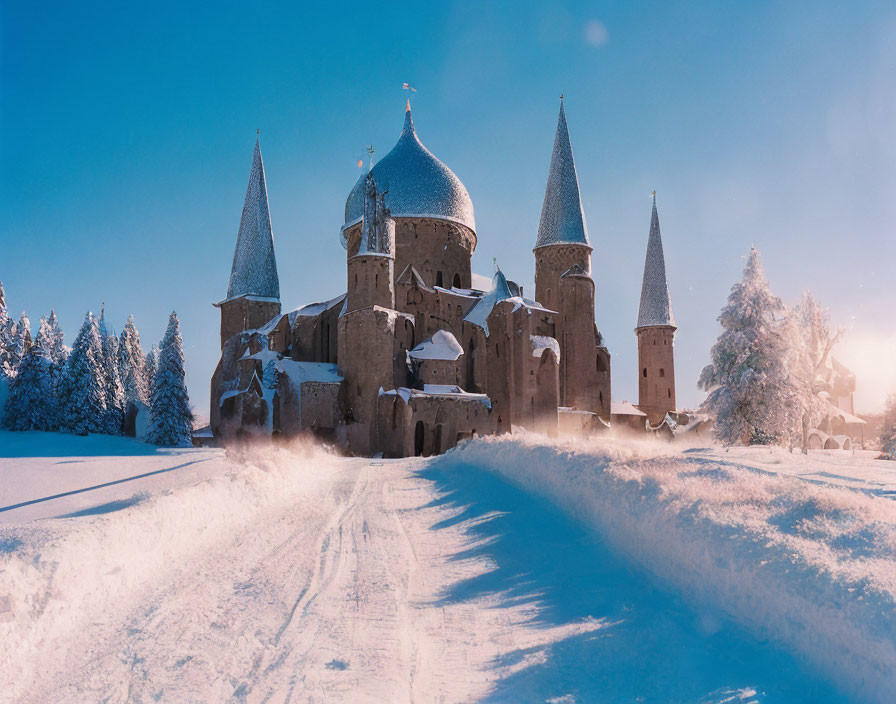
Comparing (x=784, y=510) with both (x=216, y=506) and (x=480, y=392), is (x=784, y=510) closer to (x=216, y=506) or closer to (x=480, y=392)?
(x=216, y=506)

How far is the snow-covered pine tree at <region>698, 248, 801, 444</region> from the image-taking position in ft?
81.1

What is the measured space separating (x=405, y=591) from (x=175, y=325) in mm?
36727

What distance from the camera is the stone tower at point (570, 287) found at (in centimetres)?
4517

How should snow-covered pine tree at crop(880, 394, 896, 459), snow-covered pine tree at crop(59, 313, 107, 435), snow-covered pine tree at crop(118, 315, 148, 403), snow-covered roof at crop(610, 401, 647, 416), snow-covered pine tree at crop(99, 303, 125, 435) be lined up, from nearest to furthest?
snow-covered pine tree at crop(880, 394, 896, 459) → snow-covered pine tree at crop(59, 313, 107, 435) → snow-covered pine tree at crop(99, 303, 125, 435) → snow-covered roof at crop(610, 401, 647, 416) → snow-covered pine tree at crop(118, 315, 148, 403)

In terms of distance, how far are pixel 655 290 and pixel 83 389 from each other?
4255 cm

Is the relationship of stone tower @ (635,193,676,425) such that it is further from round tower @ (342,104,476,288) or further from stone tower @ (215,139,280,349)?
stone tower @ (215,139,280,349)

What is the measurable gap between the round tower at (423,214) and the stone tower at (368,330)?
5.83m

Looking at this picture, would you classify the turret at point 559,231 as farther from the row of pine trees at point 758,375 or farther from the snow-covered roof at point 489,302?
the row of pine trees at point 758,375

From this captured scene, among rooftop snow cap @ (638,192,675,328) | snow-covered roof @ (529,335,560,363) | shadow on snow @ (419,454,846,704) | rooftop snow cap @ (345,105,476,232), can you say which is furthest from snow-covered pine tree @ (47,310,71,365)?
rooftop snow cap @ (638,192,675,328)

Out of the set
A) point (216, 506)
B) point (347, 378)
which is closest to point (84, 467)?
point (216, 506)

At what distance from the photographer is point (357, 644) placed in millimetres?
5203

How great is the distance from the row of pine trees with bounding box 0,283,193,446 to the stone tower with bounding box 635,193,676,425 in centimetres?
3487

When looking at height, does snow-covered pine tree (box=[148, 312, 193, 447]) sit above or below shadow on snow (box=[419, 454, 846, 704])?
above

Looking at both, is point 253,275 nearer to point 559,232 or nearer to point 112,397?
point 112,397
